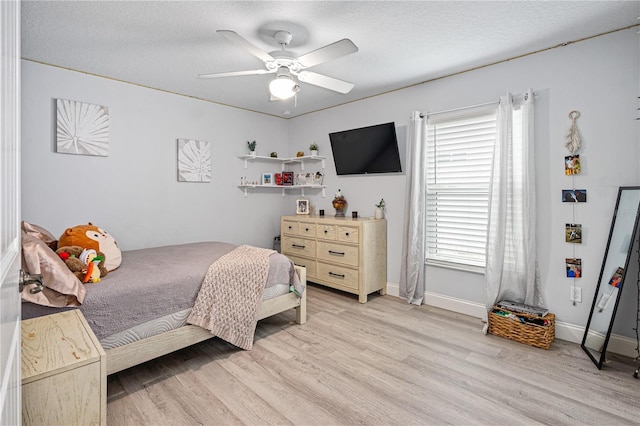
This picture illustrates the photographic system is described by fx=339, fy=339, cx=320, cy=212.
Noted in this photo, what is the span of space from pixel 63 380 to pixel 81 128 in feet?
9.41

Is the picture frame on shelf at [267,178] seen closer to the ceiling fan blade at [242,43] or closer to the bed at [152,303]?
the bed at [152,303]

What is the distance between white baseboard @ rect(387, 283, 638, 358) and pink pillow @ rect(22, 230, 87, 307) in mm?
3122

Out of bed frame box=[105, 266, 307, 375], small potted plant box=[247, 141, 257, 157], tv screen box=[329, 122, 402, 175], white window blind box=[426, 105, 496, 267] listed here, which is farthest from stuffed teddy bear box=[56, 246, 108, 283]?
white window blind box=[426, 105, 496, 267]

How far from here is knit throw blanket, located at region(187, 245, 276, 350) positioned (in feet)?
7.95

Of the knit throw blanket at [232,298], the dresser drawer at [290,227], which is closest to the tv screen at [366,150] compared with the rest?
the dresser drawer at [290,227]

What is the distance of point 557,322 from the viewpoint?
9.37 ft

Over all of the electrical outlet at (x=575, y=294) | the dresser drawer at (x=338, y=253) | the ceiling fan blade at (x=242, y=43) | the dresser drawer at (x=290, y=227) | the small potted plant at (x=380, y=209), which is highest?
the ceiling fan blade at (x=242, y=43)

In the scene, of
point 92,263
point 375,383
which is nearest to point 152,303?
point 92,263

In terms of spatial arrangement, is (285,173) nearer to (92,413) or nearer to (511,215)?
(511,215)

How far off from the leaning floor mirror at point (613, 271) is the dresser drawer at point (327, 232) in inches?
95.4

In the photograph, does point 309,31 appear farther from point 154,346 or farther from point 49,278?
point 154,346

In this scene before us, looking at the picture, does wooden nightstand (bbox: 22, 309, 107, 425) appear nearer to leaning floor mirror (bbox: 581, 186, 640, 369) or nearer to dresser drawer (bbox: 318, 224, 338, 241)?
dresser drawer (bbox: 318, 224, 338, 241)

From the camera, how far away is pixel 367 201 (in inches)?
169

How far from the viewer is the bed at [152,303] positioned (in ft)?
6.40
